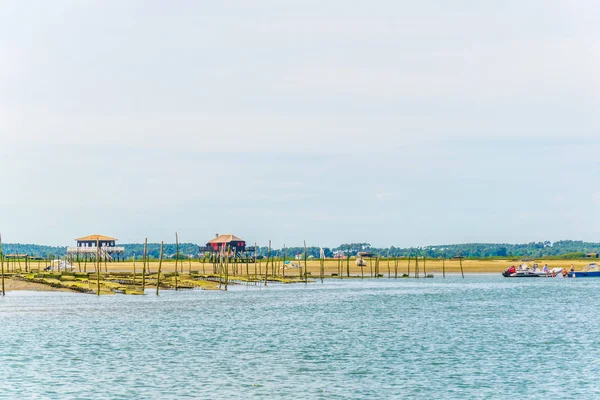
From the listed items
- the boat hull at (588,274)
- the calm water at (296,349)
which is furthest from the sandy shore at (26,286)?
the boat hull at (588,274)

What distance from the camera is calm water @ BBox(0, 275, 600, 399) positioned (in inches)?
1500

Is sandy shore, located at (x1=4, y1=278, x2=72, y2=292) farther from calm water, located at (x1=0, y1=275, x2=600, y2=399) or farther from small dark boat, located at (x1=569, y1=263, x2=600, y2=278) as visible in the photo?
small dark boat, located at (x1=569, y1=263, x2=600, y2=278)

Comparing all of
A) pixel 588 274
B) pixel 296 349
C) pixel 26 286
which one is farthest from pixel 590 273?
pixel 296 349

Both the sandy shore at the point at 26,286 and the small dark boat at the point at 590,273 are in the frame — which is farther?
the small dark boat at the point at 590,273

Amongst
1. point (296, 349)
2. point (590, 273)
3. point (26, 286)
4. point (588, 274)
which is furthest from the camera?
point (590, 273)

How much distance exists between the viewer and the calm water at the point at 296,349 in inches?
1500

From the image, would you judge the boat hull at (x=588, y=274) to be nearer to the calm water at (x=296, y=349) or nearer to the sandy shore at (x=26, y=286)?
the calm water at (x=296, y=349)

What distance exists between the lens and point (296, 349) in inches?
2026

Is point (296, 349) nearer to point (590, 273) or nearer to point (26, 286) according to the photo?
point (26, 286)

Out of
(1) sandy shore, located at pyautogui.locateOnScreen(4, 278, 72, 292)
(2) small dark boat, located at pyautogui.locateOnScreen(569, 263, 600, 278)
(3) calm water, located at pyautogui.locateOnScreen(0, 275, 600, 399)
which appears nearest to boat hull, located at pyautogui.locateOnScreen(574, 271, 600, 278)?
(2) small dark boat, located at pyautogui.locateOnScreen(569, 263, 600, 278)

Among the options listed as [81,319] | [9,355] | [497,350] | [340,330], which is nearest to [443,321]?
[340,330]

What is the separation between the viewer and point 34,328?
62.8m

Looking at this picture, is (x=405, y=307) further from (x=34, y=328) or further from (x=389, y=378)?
(x=389, y=378)

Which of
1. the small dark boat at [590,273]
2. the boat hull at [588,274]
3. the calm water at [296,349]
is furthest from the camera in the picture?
the small dark boat at [590,273]
